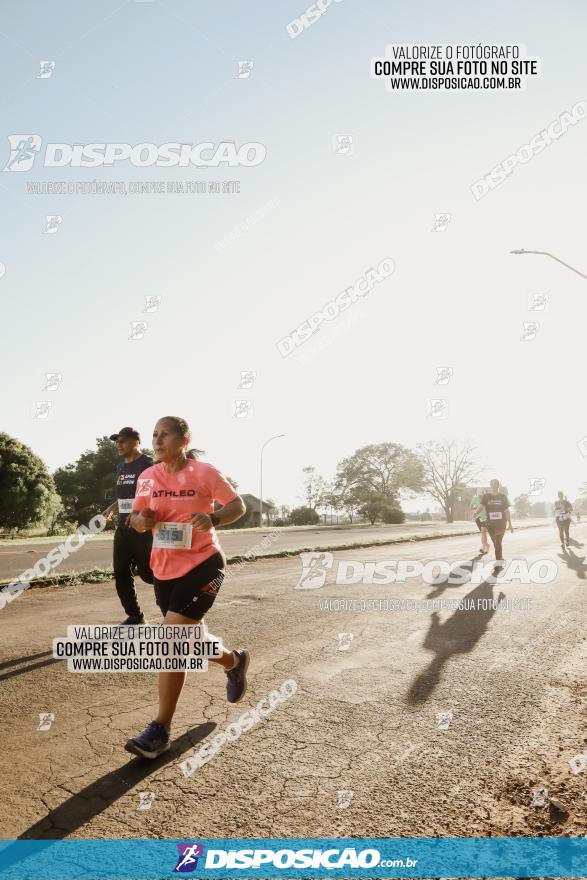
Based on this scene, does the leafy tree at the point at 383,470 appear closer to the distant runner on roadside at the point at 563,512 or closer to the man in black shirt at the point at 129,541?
the distant runner on roadside at the point at 563,512

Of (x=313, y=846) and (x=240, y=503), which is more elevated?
(x=240, y=503)

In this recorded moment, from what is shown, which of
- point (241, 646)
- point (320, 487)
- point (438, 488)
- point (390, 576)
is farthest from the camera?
point (320, 487)

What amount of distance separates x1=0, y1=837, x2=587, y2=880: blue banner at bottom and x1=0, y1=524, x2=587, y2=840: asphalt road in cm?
6

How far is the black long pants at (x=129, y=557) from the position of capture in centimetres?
569

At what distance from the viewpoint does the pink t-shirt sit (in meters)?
3.52

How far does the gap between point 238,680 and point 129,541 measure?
2412mm

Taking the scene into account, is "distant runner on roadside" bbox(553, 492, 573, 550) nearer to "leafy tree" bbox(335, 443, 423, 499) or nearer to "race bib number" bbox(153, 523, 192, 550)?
"race bib number" bbox(153, 523, 192, 550)

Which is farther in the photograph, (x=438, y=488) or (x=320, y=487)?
(x=320, y=487)

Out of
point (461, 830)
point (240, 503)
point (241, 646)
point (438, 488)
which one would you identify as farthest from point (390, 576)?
point (438, 488)

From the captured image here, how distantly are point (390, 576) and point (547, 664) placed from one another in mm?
6224

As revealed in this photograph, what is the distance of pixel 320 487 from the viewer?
8969 cm

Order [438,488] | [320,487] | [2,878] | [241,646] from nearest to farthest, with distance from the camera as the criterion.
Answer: [2,878]
[241,646]
[438,488]
[320,487]

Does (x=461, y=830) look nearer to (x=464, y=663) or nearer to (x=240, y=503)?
(x=240, y=503)

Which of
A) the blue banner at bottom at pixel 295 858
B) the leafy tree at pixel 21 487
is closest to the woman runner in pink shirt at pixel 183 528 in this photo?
the blue banner at bottom at pixel 295 858
